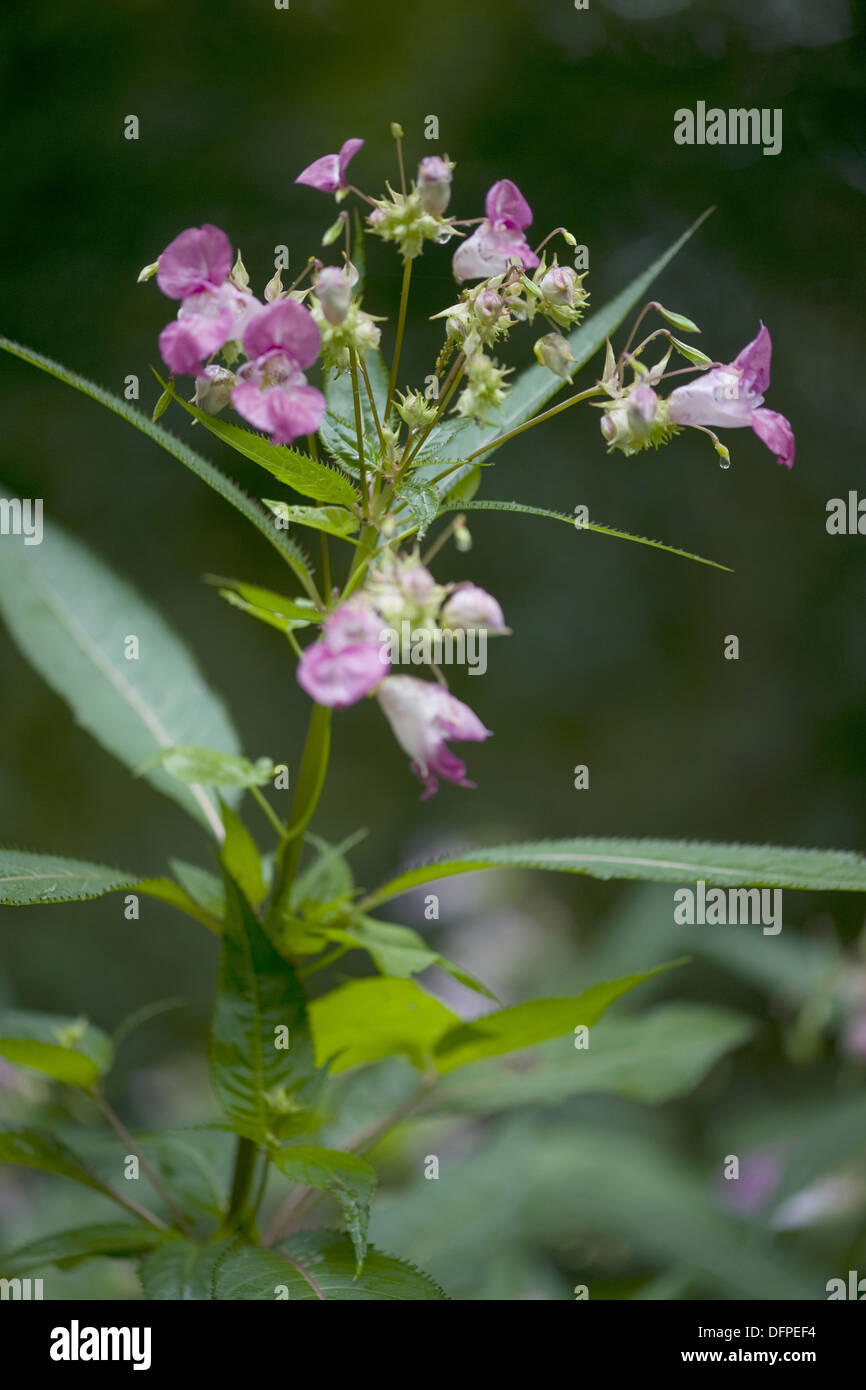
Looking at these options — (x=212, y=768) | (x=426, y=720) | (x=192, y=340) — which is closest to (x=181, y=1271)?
(x=212, y=768)

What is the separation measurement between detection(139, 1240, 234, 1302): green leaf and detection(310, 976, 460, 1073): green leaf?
20 centimetres

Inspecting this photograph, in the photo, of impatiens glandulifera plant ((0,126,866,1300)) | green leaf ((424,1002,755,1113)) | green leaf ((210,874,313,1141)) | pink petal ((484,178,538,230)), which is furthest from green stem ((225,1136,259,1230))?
pink petal ((484,178,538,230))

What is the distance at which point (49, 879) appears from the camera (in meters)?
0.89

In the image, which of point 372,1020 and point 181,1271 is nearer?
point 181,1271

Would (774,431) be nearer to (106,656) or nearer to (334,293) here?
(334,293)

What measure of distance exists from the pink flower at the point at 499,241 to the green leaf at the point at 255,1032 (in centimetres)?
59

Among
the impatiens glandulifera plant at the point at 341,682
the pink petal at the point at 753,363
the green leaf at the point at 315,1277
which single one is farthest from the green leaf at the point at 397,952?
the pink petal at the point at 753,363

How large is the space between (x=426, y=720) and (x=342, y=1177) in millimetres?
400

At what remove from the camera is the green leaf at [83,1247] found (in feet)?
3.23

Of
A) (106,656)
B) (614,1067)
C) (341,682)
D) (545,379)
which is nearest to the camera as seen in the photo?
(341,682)

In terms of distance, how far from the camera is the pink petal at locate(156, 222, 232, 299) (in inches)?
32.1

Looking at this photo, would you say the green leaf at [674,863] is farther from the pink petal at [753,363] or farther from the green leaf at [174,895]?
the pink petal at [753,363]

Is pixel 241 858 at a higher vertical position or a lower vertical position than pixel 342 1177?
higher

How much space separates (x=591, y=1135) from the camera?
7.22 ft
